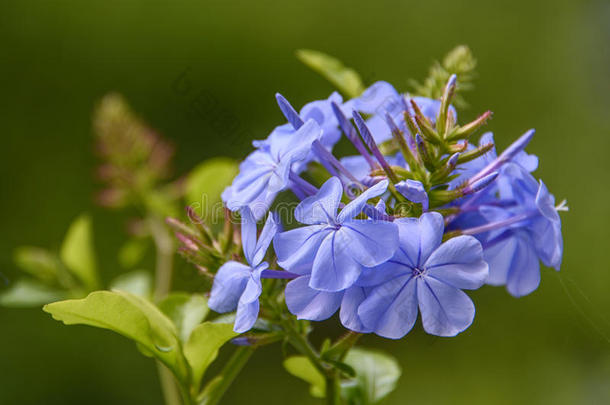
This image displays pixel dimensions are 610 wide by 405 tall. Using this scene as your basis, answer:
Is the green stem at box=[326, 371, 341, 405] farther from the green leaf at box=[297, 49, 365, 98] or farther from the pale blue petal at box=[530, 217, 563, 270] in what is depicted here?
the green leaf at box=[297, 49, 365, 98]

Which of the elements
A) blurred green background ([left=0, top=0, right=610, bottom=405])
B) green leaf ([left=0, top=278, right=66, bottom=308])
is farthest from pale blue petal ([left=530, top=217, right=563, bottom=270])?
blurred green background ([left=0, top=0, right=610, bottom=405])

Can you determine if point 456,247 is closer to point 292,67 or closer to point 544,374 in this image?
point 544,374

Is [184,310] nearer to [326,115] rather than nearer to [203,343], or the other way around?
[203,343]

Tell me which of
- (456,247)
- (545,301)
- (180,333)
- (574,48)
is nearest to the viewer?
(456,247)

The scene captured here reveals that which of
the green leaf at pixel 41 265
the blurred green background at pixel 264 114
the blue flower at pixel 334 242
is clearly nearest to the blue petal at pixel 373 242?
the blue flower at pixel 334 242

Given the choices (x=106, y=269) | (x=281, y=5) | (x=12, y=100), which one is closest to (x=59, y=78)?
(x=12, y=100)

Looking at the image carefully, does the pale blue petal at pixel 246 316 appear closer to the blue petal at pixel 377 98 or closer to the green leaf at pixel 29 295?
the blue petal at pixel 377 98

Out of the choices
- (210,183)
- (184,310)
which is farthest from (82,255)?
(184,310)
